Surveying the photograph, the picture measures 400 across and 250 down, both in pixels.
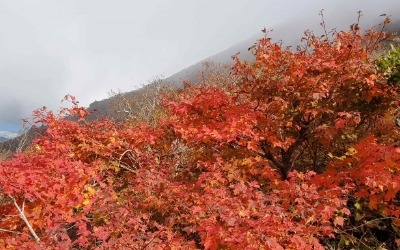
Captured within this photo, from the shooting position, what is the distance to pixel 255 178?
8734 mm

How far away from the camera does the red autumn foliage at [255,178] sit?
6285mm

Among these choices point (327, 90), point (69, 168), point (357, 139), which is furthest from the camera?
point (357, 139)

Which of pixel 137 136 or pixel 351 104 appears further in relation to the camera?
pixel 137 136

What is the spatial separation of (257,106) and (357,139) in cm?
413

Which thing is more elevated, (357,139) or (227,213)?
(227,213)

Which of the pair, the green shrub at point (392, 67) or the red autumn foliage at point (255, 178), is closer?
the red autumn foliage at point (255, 178)

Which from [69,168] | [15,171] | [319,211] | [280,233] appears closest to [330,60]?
[319,211]

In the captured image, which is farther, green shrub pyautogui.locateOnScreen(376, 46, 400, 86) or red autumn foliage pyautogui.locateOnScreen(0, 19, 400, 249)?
green shrub pyautogui.locateOnScreen(376, 46, 400, 86)

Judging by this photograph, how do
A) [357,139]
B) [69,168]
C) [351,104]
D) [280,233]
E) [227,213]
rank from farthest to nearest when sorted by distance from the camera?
[357,139] → [351,104] → [69,168] → [227,213] → [280,233]

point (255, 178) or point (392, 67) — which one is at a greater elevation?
point (392, 67)

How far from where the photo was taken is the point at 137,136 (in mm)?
10445

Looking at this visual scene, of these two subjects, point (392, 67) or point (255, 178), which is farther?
point (392, 67)

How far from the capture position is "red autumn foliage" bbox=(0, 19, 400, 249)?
6.29 m

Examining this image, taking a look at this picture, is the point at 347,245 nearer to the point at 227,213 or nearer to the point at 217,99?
the point at 227,213
